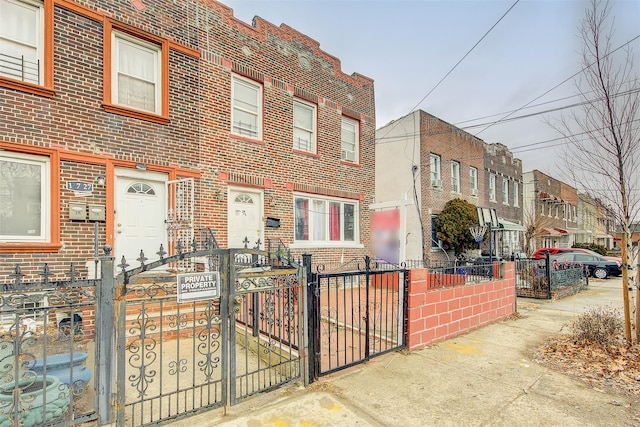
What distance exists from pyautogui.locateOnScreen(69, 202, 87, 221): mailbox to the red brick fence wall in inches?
246

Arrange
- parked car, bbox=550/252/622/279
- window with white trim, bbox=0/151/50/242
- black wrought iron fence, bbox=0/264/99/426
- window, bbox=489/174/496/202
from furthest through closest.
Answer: window, bbox=489/174/496/202 → parked car, bbox=550/252/622/279 → window with white trim, bbox=0/151/50/242 → black wrought iron fence, bbox=0/264/99/426

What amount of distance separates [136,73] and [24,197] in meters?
3.41

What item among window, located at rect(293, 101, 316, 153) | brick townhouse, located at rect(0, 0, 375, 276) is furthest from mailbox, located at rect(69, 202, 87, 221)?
window, located at rect(293, 101, 316, 153)

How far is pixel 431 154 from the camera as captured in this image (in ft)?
53.9

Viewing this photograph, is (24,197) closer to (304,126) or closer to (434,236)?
(304,126)

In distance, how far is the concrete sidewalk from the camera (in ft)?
10.9

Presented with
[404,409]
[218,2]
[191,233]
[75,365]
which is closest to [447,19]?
Answer: [218,2]

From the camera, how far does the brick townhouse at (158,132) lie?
6227mm

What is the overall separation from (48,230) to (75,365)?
3.81m

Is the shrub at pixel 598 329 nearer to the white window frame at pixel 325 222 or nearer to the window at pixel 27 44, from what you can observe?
the white window frame at pixel 325 222

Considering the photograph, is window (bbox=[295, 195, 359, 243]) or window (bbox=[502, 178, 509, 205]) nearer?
window (bbox=[295, 195, 359, 243])

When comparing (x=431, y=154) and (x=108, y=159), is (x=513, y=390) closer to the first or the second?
(x=108, y=159)

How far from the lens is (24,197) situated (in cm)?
619

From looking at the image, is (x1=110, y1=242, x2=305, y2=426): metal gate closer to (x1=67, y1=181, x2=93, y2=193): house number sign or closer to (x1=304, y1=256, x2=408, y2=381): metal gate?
(x1=304, y1=256, x2=408, y2=381): metal gate
